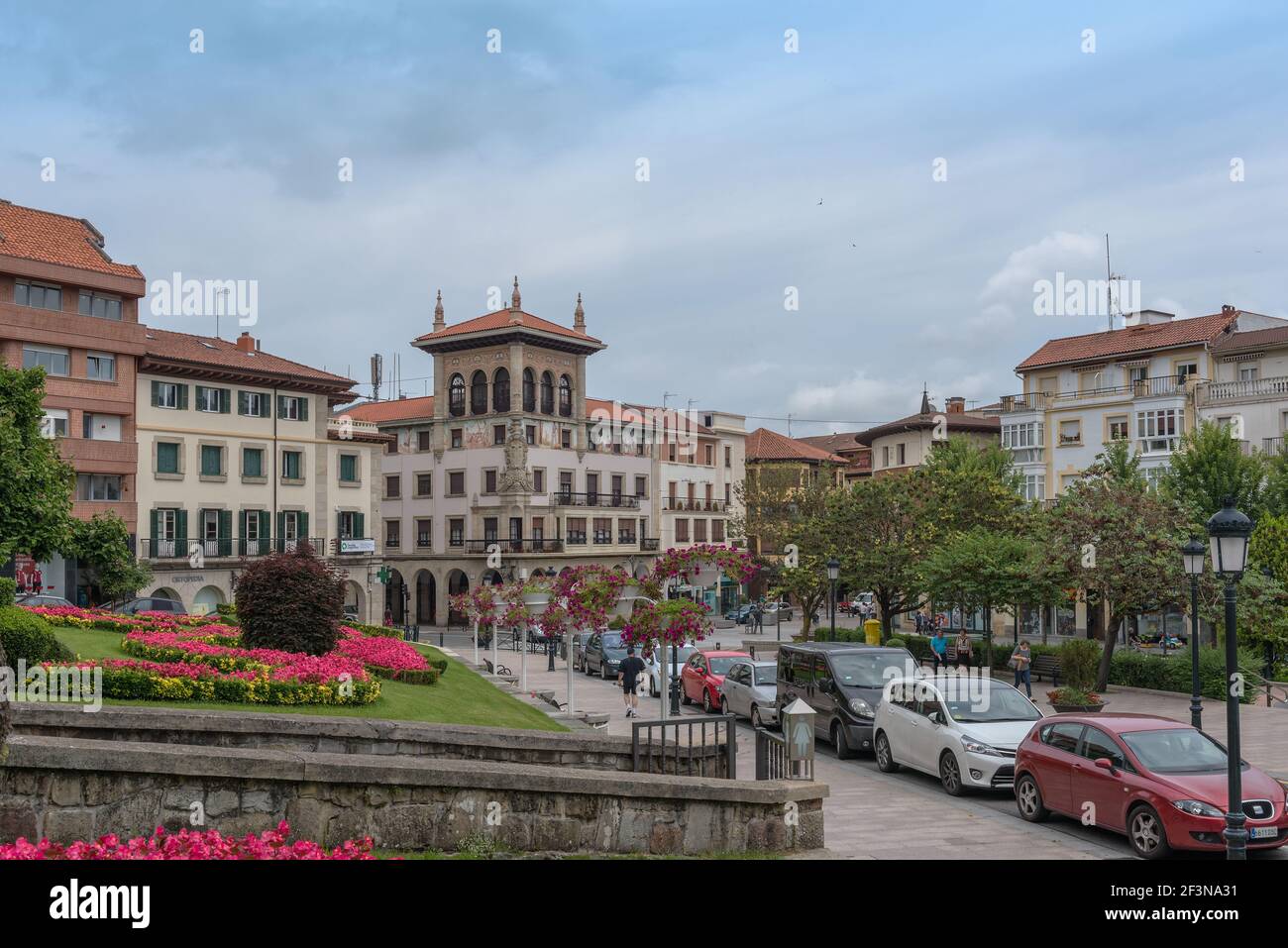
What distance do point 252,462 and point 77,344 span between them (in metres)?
10.4

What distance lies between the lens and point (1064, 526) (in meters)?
30.8

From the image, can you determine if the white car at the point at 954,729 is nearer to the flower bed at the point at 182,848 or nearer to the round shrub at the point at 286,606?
the round shrub at the point at 286,606

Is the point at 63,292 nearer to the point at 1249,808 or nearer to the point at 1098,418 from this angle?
the point at 1249,808

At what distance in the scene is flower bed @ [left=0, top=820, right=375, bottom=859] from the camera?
790 centimetres

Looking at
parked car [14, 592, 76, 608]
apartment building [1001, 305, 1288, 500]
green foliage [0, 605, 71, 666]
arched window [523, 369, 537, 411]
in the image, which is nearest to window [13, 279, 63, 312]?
parked car [14, 592, 76, 608]

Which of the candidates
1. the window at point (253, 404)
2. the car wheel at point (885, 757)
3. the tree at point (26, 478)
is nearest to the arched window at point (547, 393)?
the window at point (253, 404)

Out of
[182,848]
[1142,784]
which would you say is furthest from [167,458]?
[182,848]

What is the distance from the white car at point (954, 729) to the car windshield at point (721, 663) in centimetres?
949

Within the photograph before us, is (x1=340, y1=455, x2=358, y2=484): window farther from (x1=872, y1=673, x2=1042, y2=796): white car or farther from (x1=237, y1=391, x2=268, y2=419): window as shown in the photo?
(x1=872, y1=673, x2=1042, y2=796): white car

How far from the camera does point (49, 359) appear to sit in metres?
45.0

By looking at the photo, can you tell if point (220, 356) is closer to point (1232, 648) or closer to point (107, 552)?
point (107, 552)

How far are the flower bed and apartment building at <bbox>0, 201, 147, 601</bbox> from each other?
38327 millimetres
